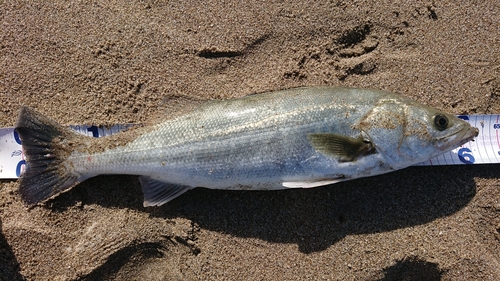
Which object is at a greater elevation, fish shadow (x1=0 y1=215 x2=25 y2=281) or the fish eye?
fish shadow (x1=0 y1=215 x2=25 y2=281)

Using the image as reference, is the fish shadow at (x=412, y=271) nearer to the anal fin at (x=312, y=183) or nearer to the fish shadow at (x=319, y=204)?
the fish shadow at (x=319, y=204)

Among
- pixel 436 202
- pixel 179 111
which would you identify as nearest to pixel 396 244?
pixel 436 202

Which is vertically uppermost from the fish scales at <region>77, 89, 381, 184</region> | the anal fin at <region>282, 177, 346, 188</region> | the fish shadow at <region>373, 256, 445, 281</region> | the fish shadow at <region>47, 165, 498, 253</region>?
the fish scales at <region>77, 89, 381, 184</region>

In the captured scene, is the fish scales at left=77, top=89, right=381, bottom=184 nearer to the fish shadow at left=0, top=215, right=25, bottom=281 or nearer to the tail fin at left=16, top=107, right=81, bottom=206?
the tail fin at left=16, top=107, right=81, bottom=206

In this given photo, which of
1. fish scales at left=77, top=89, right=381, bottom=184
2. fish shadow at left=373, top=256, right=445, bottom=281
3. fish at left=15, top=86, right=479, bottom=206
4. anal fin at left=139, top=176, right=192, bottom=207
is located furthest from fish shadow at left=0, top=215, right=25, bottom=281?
fish shadow at left=373, top=256, right=445, bottom=281

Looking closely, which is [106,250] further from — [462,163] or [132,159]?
[462,163]

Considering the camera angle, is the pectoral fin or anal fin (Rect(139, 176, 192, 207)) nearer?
the pectoral fin

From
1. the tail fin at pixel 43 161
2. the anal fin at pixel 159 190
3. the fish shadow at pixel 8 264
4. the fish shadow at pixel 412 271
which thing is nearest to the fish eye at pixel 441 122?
the fish shadow at pixel 412 271
